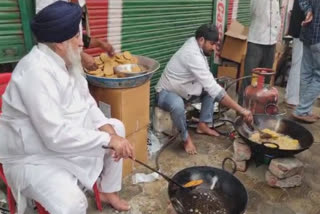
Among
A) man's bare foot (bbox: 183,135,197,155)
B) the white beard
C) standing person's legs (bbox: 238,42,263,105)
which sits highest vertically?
the white beard

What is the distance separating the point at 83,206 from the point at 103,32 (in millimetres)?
2188

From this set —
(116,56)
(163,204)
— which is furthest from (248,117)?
(116,56)

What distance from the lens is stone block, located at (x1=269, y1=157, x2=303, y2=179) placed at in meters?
2.80

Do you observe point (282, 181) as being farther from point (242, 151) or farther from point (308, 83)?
point (308, 83)

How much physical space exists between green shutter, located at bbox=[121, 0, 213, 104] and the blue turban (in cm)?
183

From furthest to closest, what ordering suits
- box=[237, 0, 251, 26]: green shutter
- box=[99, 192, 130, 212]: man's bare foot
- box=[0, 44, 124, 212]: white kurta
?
box=[237, 0, 251, 26]: green shutter → box=[99, 192, 130, 212]: man's bare foot → box=[0, 44, 124, 212]: white kurta

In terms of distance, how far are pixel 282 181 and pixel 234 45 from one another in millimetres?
3298

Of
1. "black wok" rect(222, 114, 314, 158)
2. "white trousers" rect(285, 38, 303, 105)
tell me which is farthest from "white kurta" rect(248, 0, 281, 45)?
"black wok" rect(222, 114, 314, 158)

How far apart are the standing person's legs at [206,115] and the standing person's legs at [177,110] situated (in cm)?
48

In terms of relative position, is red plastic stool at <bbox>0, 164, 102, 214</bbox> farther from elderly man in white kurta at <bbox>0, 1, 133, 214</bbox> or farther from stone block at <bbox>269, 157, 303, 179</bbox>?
stone block at <bbox>269, 157, 303, 179</bbox>

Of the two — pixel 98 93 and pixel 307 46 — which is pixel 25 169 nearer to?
pixel 98 93

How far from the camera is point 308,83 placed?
454 cm

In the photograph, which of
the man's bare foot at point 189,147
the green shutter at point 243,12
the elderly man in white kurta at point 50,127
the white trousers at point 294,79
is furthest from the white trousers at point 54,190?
the green shutter at point 243,12

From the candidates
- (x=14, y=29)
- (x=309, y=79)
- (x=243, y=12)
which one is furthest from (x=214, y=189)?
(x=243, y=12)
